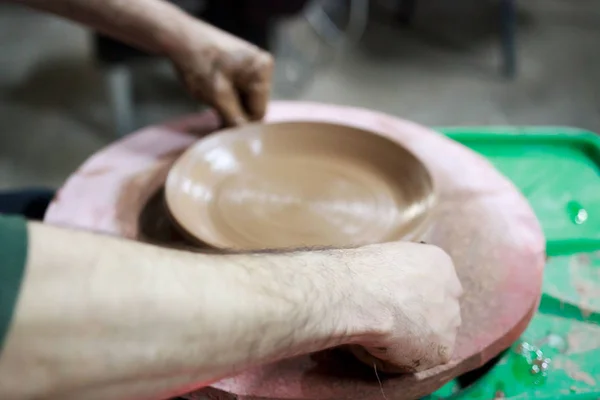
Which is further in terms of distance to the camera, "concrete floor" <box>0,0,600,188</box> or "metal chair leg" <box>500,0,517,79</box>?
"metal chair leg" <box>500,0,517,79</box>

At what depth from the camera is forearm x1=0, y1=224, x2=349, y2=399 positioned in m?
0.47

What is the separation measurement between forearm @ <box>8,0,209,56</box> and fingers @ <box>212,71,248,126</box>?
0.10 meters

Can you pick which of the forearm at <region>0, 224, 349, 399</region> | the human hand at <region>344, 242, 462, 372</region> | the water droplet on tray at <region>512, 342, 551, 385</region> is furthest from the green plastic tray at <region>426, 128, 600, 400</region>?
the forearm at <region>0, 224, 349, 399</region>

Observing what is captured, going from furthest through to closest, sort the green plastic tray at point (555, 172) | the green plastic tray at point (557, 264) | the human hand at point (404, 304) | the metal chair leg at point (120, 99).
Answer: the metal chair leg at point (120, 99)
the green plastic tray at point (555, 172)
the green plastic tray at point (557, 264)
the human hand at point (404, 304)

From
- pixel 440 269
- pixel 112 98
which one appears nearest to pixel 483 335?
pixel 440 269

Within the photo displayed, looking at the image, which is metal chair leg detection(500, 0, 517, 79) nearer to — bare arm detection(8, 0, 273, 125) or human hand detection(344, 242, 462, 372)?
bare arm detection(8, 0, 273, 125)

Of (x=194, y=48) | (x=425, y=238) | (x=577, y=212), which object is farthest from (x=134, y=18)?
(x=577, y=212)

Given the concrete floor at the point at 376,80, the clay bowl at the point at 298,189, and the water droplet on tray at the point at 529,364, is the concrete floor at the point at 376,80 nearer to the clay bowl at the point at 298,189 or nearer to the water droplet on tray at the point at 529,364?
the clay bowl at the point at 298,189

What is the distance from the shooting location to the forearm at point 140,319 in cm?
47

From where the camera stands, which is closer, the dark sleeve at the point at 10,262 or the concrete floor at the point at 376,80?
the dark sleeve at the point at 10,262

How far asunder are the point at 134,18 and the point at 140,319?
79 cm

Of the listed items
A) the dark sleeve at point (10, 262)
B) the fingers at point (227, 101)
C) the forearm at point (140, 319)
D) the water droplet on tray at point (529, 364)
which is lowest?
the water droplet on tray at point (529, 364)

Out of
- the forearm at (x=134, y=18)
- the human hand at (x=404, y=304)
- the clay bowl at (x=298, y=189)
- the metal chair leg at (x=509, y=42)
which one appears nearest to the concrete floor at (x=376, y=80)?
the metal chair leg at (x=509, y=42)

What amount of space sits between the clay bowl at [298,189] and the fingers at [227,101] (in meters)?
0.08
